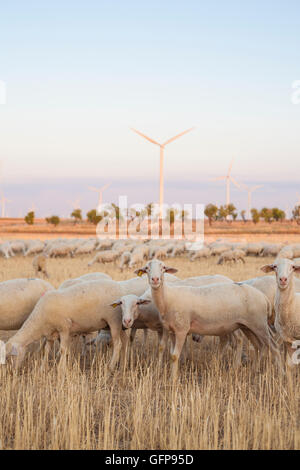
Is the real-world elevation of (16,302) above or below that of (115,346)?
above

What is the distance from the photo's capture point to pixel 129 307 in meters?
8.34

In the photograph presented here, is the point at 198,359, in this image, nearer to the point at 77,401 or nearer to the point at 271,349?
the point at 271,349

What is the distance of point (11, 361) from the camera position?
822 cm

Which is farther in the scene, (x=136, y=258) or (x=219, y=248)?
(x=219, y=248)

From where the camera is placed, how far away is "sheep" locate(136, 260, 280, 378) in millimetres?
8453

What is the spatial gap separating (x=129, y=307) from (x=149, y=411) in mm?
2466

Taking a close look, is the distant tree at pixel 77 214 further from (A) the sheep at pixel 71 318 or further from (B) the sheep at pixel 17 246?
(A) the sheep at pixel 71 318

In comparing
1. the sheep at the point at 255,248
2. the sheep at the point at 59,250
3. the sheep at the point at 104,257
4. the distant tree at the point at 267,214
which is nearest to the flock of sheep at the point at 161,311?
the sheep at the point at 104,257

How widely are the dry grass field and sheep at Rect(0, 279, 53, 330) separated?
3.78ft

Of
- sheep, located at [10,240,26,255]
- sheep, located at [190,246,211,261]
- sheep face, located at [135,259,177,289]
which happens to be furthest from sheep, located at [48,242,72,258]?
sheep face, located at [135,259,177,289]

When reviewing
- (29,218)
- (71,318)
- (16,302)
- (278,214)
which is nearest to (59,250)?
(16,302)

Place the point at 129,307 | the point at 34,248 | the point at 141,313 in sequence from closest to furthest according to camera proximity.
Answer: the point at 129,307
the point at 141,313
the point at 34,248

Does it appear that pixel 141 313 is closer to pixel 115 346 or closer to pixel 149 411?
pixel 115 346
